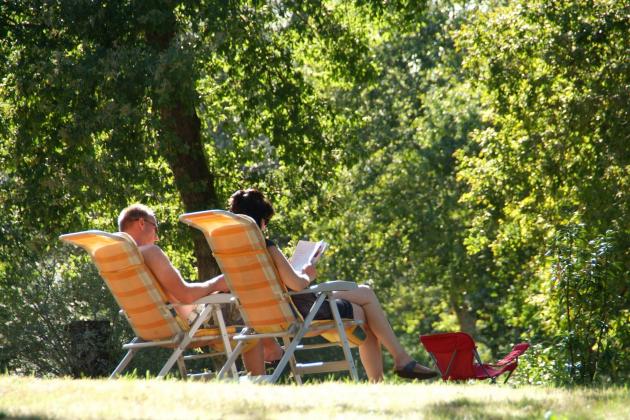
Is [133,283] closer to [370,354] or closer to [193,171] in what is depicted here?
[370,354]

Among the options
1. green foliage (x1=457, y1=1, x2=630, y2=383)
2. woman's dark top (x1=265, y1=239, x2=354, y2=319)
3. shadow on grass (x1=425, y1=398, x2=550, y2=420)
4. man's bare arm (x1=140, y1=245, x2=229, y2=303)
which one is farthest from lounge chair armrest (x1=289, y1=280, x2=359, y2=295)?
green foliage (x1=457, y1=1, x2=630, y2=383)

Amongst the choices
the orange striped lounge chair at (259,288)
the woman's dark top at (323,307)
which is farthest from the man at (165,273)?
the woman's dark top at (323,307)

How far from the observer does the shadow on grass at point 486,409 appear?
4883mm

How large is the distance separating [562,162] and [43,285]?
811 centimetres

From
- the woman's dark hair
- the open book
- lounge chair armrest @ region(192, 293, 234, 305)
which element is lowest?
lounge chair armrest @ region(192, 293, 234, 305)

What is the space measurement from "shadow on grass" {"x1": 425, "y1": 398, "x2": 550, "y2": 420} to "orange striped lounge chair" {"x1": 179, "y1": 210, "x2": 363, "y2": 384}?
2.01 m

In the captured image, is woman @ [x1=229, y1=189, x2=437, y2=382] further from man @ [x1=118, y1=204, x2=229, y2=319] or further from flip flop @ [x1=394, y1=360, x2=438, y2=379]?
man @ [x1=118, y1=204, x2=229, y2=319]

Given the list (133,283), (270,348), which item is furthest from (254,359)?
(133,283)

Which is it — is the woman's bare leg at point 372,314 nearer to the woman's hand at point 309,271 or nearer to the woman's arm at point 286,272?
the woman's hand at point 309,271

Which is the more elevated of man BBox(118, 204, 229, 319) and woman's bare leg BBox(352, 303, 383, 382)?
man BBox(118, 204, 229, 319)

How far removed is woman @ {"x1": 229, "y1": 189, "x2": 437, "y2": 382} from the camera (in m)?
7.54

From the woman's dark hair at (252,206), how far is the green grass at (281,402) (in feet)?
6.35

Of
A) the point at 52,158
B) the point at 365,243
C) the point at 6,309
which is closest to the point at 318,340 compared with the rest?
the point at 365,243

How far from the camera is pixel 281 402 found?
529 cm
